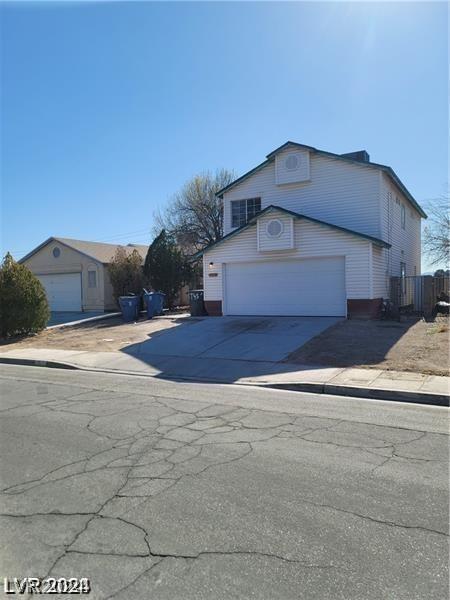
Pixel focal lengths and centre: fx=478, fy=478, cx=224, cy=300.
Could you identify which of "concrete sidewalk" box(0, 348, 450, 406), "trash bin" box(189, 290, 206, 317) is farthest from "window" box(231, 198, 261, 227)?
"concrete sidewalk" box(0, 348, 450, 406)

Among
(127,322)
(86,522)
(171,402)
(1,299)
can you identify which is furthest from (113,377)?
(127,322)

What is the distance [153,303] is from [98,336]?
5.61 m

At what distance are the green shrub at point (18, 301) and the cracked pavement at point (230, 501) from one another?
12480 mm

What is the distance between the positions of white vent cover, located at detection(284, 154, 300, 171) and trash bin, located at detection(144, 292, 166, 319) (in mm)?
8551

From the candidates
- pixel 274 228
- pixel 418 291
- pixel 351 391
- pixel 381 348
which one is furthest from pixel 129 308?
pixel 351 391

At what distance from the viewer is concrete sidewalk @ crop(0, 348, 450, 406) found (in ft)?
26.7

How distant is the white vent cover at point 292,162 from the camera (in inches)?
826

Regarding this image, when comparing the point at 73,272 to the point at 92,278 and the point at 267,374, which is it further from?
the point at 267,374

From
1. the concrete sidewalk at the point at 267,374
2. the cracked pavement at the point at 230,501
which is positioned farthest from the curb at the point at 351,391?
the cracked pavement at the point at 230,501

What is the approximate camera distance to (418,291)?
22.3 m

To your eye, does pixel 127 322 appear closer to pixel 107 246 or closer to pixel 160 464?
pixel 107 246

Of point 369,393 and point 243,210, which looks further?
point 243,210

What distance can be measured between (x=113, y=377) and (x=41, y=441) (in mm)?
4760

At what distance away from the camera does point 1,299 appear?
1841 cm
